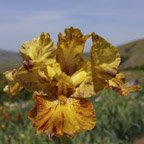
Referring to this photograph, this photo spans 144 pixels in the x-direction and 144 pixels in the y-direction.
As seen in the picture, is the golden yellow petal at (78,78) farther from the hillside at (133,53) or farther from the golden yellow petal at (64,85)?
the hillside at (133,53)

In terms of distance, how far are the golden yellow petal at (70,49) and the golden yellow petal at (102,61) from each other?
0.26 feet

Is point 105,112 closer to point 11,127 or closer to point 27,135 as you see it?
point 11,127

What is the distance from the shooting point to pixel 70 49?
173cm

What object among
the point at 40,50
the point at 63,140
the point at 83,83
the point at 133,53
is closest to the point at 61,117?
the point at 63,140

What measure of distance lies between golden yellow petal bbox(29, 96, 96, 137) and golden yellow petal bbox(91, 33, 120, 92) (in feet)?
0.37

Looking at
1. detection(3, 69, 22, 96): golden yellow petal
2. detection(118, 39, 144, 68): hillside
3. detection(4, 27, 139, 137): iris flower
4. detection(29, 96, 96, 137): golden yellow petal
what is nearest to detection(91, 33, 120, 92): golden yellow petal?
detection(4, 27, 139, 137): iris flower

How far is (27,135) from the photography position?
5.39 m

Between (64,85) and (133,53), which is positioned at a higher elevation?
(64,85)

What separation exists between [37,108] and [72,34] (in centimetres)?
31

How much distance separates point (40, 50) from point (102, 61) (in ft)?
0.71

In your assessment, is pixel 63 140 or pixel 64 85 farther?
pixel 64 85

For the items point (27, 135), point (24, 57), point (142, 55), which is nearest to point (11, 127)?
point (27, 135)

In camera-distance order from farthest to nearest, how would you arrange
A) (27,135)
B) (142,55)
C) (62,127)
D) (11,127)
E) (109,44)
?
(142,55) < (11,127) < (27,135) < (109,44) < (62,127)

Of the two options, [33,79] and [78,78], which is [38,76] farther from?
[78,78]
